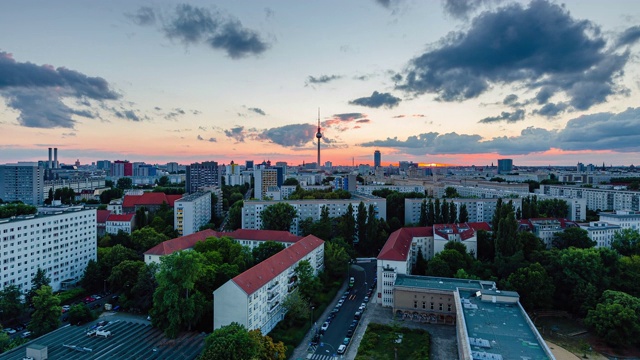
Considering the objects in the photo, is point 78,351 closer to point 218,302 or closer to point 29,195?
point 218,302

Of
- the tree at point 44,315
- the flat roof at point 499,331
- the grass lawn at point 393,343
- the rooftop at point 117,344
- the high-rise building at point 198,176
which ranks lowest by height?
the grass lawn at point 393,343

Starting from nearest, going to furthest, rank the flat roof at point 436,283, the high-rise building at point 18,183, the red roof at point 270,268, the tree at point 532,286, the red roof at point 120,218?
1. the red roof at point 270,268
2. the flat roof at point 436,283
3. the tree at point 532,286
4. the red roof at point 120,218
5. the high-rise building at point 18,183

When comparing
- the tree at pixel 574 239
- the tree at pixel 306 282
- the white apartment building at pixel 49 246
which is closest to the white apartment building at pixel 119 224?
the white apartment building at pixel 49 246

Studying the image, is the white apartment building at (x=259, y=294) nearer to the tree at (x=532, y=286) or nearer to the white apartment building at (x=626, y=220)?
the tree at (x=532, y=286)

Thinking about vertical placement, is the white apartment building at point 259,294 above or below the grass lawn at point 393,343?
above

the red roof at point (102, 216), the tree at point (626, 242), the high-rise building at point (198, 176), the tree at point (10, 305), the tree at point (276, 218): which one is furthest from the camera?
the high-rise building at point (198, 176)

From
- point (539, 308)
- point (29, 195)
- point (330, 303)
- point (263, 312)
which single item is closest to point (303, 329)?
point (263, 312)

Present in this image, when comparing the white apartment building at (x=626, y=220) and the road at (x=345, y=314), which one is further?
the white apartment building at (x=626, y=220)

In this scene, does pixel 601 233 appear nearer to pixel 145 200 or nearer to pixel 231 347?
pixel 231 347
